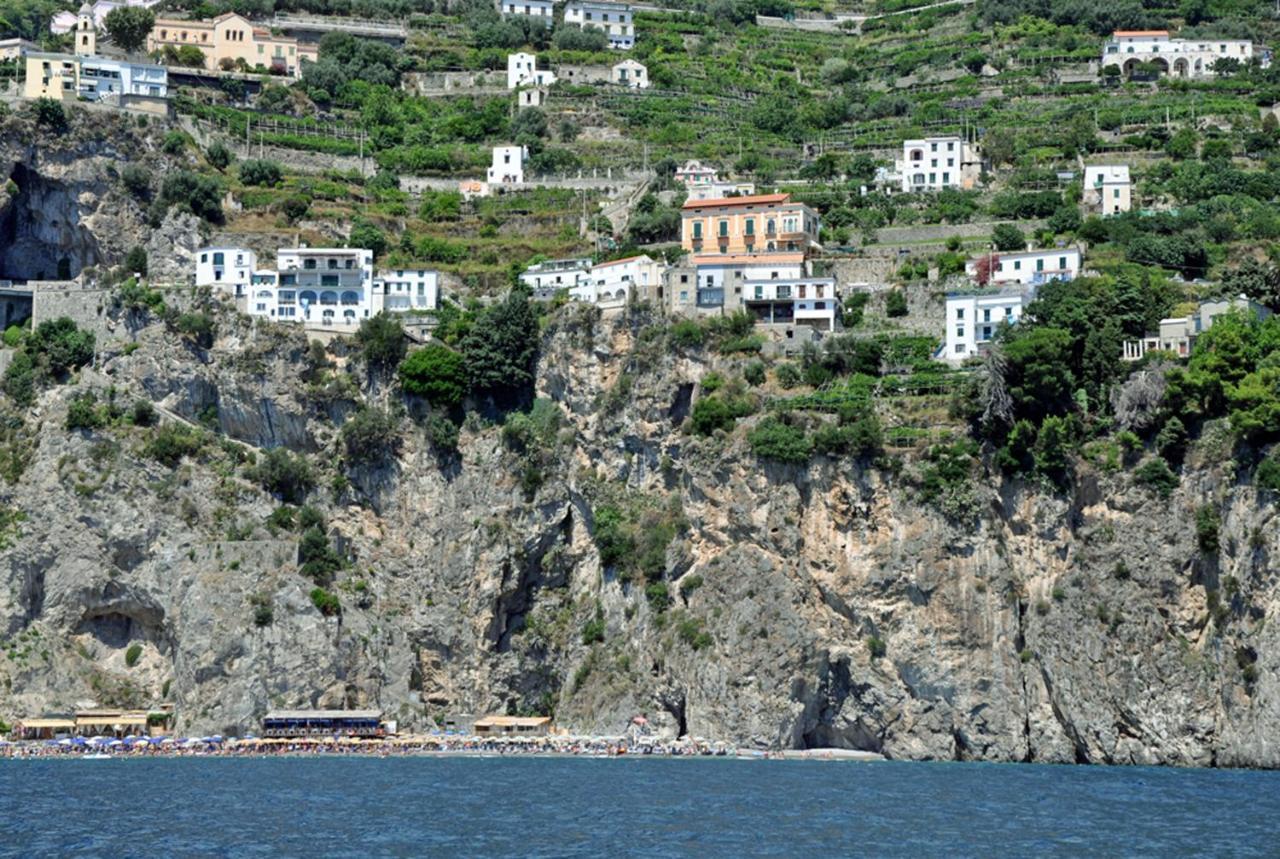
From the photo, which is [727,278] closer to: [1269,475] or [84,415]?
[1269,475]

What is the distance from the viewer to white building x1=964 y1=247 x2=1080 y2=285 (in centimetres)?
9475

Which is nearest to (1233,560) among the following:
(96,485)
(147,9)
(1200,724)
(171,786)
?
(1200,724)

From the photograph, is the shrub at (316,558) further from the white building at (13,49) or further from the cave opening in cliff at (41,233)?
the white building at (13,49)

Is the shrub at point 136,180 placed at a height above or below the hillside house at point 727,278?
above

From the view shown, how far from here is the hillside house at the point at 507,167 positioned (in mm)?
111125

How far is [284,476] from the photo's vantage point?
91.4 metres

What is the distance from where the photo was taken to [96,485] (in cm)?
8950

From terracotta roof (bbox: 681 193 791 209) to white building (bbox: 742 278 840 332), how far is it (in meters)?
6.25

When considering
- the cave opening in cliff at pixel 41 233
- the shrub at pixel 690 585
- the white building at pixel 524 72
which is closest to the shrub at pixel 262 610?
the shrub at pixel 690 585

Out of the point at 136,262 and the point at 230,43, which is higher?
the point at 230,43

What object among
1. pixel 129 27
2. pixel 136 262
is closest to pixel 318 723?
pixel 136 262

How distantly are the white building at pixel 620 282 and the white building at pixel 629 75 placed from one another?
85.9ft

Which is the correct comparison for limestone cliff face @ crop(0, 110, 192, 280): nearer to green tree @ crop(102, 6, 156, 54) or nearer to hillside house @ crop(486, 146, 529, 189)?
green tree @ crop(102, 6, 156, 54)

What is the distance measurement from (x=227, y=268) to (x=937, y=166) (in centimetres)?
3325
